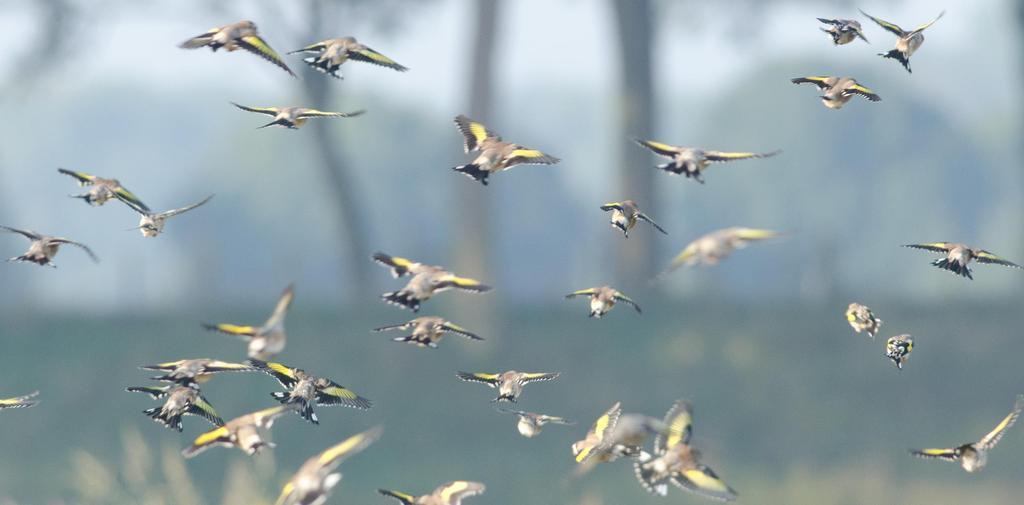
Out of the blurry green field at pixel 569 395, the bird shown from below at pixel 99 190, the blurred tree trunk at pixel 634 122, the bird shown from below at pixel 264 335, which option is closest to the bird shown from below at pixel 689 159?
the bird shown from below at pixel 264 335

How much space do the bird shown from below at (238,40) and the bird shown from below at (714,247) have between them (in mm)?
2228

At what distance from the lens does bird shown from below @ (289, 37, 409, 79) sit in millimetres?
6746

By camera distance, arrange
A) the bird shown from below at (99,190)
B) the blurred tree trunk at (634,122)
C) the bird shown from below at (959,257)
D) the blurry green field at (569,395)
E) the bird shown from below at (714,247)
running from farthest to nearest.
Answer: the blurred tree trunk at (634,122) < the blurry green field at (569,395) < the bird shown from below at (959,257) < the bird shown from below at (99,190) < the bird shown from below at (714,247)

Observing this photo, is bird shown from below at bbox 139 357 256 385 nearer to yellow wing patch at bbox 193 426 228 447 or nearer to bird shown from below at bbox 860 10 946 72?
yellow wing patch at bbox 193 426 228 447

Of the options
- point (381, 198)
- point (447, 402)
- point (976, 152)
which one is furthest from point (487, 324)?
point (976, 152)

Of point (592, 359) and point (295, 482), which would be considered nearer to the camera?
point (295, 482)

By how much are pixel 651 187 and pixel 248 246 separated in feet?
148

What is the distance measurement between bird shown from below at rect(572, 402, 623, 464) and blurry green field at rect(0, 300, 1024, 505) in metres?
13.2

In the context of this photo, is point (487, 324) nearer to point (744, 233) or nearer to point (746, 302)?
point (746, 302)

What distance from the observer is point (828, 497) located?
18.5 m

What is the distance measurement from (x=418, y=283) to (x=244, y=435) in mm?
1147

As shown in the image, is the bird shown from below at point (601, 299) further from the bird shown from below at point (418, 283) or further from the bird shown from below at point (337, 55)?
the bird shown from below at point (337, 55)

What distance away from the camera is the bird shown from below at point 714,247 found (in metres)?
5.71

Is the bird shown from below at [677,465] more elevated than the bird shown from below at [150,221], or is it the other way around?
the bird shown from below at [150,221]
